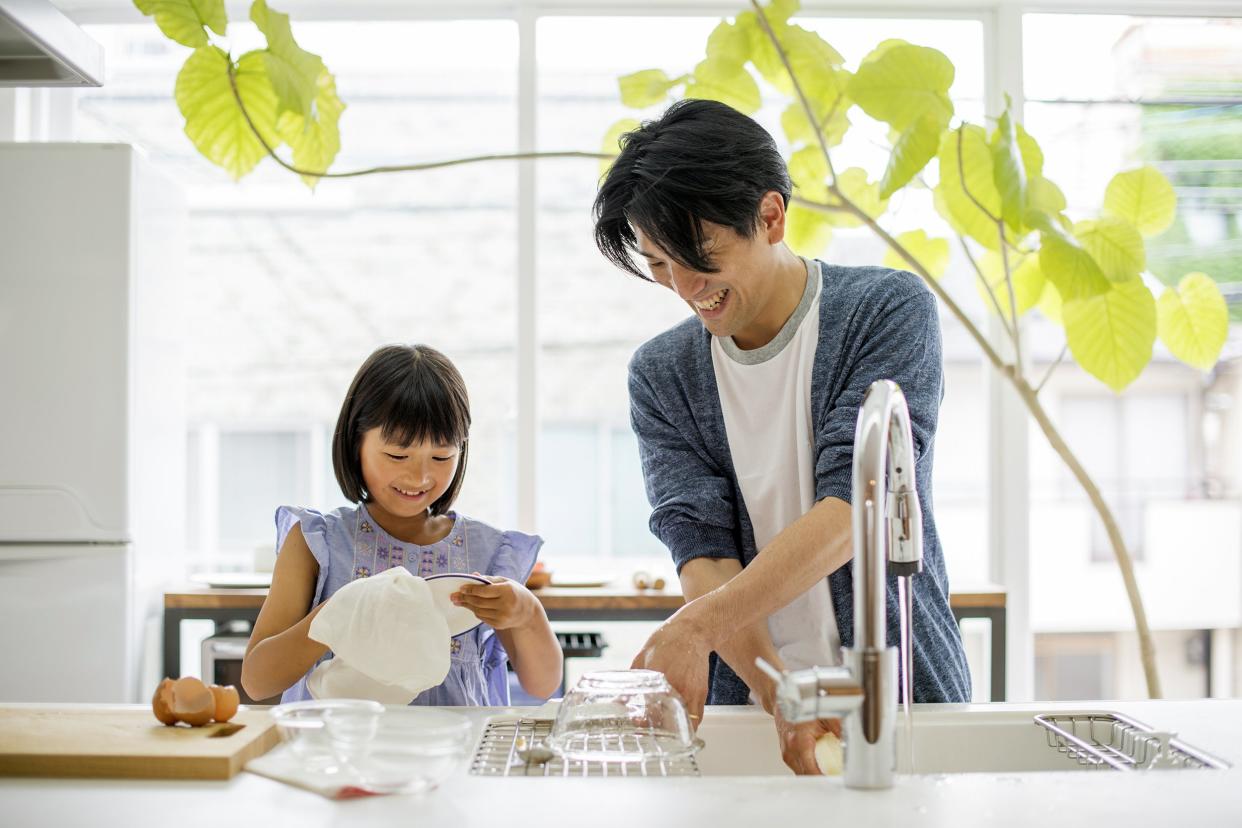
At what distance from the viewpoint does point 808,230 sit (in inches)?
104

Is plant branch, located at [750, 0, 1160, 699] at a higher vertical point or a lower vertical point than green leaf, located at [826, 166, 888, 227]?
lower

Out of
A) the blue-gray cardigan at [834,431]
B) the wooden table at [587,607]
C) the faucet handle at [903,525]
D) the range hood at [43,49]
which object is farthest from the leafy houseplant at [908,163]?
the faucet handle at [903,525]

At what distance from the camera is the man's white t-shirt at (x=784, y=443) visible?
142 cm

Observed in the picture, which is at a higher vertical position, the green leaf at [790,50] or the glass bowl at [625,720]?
the green leaf at [790,50]

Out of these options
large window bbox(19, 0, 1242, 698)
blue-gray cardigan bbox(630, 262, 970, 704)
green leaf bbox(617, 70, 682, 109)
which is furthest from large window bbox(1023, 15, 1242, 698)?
blue-gray cardigan bbox(630, 262, 970, 704)

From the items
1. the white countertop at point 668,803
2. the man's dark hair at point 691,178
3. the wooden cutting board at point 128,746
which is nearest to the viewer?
the white countertop at point 668,803

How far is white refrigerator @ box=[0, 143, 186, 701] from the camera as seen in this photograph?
2.61m

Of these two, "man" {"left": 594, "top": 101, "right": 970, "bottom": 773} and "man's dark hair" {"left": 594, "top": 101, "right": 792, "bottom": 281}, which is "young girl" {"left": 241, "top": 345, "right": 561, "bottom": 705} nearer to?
"man" {"left": 594, "top": 101, "right": 970, "bottom": 773}

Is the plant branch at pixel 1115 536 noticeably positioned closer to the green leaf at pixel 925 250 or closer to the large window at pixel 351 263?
the green leaf at pixel 925 250

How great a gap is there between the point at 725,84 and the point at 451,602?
5.20 feet

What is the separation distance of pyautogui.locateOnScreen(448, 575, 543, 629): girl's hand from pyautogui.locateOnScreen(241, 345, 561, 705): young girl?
7 centimetres

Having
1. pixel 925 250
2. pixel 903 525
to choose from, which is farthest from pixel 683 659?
pixel 925 250

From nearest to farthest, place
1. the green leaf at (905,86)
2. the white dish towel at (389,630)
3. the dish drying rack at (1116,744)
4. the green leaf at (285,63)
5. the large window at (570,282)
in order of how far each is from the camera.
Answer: the dish drying rack at (1116,744) < the white dish towel at (389,630) < the green leaf at (285,63) < the green leaf at (905,86) < the large window at (570,282)

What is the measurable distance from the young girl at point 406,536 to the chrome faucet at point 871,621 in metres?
0.54
